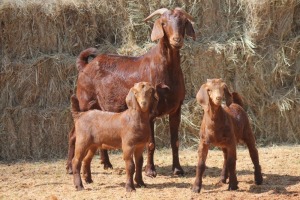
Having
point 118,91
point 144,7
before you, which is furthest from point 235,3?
point 118,91

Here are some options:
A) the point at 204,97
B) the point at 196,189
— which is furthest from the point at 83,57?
the point at 196,189

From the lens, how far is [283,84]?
37.1 feet

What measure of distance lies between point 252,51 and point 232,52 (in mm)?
348

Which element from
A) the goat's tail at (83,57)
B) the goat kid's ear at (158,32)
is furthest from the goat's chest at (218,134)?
the goat's tail at (83,57)

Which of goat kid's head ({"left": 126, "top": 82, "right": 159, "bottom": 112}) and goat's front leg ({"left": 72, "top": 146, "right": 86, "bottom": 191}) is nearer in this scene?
goat kid's head ({"left": 126, "top": 82, "right": 159, "bottom": 112})

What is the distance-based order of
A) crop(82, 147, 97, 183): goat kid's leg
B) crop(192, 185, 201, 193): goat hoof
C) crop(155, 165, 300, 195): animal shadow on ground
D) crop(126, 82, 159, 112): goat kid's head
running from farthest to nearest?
crop(82, 147, 97, 183): goat kid's leg, crop(155, 165, 300, 195): animal shadow on ground, crop(192, 185, 201, 193): goat hoof, crop(126, 82, 159, 112): goat kid's head

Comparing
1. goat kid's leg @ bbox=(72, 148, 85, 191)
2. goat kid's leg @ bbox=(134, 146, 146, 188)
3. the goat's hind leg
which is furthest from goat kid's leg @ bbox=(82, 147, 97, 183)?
the goat's hind leg

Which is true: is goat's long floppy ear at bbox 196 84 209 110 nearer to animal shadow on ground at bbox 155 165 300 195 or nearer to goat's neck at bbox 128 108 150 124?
goat's neck at bbox 128 108 150 124

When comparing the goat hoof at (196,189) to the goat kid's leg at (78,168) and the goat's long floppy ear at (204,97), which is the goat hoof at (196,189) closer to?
the goat's long floppy ear at (204,97)

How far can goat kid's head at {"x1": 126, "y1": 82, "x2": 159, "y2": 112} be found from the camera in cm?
773

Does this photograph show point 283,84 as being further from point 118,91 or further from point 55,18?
point 55,18

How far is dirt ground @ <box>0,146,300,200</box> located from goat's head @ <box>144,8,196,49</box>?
6.47 feet

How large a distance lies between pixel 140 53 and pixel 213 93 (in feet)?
12.6

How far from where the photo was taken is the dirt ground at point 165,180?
7.80 meters
